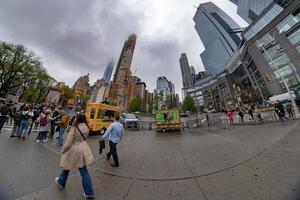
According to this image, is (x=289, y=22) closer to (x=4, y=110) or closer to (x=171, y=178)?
(x=171, y=178)

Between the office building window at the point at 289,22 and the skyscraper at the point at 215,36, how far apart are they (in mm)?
63461

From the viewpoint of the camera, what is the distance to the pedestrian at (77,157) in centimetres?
274

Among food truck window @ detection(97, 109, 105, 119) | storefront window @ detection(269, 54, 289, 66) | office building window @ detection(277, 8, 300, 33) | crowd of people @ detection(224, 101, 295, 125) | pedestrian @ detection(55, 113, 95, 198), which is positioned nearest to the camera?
pedestrian @ detection(55, 113, 95, 198)

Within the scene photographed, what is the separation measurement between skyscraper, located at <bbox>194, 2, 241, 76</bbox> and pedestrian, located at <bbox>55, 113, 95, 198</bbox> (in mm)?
118171

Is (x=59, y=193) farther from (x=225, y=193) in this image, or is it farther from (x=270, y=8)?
(x=270, y=8)

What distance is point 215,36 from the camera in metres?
114

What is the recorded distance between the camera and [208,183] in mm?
3297

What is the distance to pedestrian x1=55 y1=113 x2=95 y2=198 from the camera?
9.00ft

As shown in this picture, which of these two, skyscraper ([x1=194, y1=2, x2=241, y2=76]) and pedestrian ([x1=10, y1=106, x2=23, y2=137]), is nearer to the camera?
pedestrian ([x1=10, y1=106, x2=23, y2=137])

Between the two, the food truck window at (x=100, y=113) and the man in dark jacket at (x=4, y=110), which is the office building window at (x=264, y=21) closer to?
the food truck window at (x=100, y=113)

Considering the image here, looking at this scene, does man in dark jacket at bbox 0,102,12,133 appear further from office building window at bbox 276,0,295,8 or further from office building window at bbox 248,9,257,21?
office building window at bbox 248,9,257,21

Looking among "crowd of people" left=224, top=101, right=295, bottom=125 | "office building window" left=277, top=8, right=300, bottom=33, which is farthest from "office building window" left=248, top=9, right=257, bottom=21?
"crowd of people" left=224, top=101, right=295, bottom=125

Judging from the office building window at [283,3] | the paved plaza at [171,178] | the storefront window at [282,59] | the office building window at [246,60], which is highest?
the office building window at [283,3]

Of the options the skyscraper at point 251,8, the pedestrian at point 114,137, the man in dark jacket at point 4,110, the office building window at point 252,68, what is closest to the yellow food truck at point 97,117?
the man in dark jacket at point 4,110
